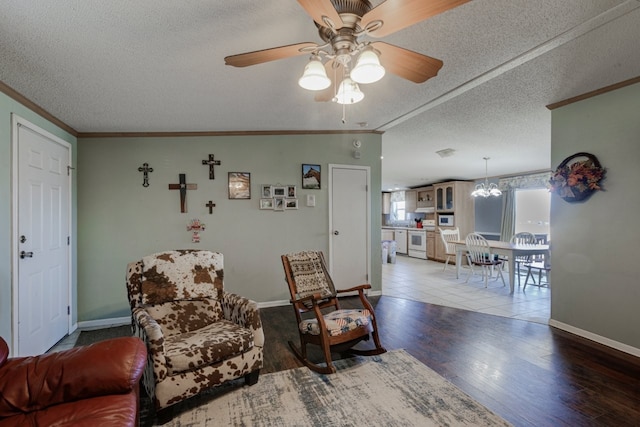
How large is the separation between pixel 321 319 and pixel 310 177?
224 cm

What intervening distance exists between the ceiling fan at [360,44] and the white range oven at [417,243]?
7177mm

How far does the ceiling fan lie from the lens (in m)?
1.20

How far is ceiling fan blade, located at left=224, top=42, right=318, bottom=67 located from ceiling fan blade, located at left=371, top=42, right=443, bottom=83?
1.09ft

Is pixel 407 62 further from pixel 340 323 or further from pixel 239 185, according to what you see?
pixel 239 185

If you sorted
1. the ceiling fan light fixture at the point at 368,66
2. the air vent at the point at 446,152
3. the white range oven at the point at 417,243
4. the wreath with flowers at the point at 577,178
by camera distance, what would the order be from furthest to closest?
1. the white range oven at the point at 417,243
2. the air vent at the point at 446,152
3. the wreath with flowers at the point at 577,178
4. the ceiling fan light fixture at the point at 368,66

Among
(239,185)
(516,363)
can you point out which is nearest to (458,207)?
(516,363)

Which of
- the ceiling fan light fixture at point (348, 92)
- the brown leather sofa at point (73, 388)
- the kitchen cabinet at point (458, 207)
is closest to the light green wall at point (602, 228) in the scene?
the ceiling fan light fixture at point (348, 92)

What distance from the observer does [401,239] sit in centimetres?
934

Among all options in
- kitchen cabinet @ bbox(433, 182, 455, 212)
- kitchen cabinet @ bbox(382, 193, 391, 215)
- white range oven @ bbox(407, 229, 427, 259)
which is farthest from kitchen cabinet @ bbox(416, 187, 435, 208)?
kitchen cabinet @ bbox(382, 193, 391, 215)

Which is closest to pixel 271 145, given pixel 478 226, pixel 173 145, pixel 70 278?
pixel 173 145

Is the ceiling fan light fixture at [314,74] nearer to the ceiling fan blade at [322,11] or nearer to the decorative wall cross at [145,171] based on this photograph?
the ceiling fan blade at [322,11]

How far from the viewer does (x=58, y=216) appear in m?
3.07

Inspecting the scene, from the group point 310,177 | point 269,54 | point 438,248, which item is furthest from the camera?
point 438,248

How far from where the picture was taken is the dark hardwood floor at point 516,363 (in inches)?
73.2
